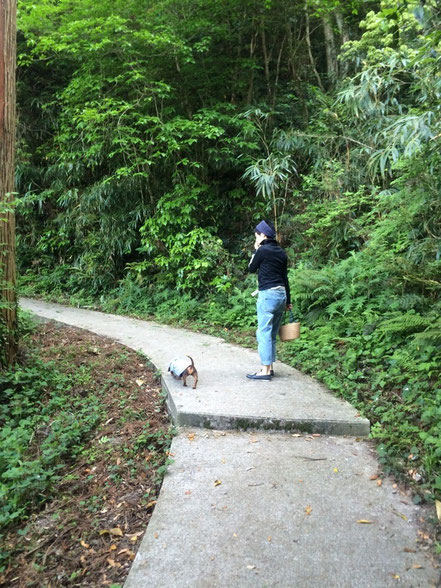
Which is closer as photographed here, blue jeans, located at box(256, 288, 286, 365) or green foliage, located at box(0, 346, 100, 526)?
green foliage, located at box(0, 346, 100, 526)

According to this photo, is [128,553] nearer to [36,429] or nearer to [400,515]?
[400,515]

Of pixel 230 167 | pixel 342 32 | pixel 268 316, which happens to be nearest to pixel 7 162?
pixel 268 316

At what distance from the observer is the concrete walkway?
240 cm

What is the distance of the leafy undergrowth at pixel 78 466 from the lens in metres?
2.68

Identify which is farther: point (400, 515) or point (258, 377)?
point (258, 377)

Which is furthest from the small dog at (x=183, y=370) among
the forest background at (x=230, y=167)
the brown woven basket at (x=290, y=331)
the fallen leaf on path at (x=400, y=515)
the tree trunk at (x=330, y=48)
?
the tree trunk at (x=330, y=48)

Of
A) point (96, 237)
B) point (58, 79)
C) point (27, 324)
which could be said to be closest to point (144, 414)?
point (27, 324)

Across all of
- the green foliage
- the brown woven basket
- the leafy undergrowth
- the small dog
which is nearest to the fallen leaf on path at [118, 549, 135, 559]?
the leafy undergrowth

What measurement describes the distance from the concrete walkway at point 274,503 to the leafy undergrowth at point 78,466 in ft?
0.77

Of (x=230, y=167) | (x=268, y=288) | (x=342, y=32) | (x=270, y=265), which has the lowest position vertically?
(x=268, y=288)

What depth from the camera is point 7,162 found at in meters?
5.18

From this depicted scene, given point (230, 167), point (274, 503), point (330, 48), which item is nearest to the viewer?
point (274, 503)

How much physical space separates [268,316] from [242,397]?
39.5 inches

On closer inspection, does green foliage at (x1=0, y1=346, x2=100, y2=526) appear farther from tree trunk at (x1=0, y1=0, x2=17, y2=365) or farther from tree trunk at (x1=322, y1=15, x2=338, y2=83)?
tree trunk at (x1=322, y1=15, x2=338, y2=83)
